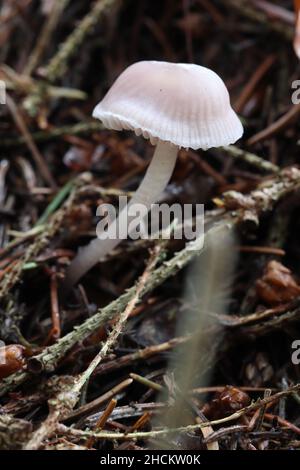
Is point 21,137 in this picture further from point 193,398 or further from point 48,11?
point 193,398

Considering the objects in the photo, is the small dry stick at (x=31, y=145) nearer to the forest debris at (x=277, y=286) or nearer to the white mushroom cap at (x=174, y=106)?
the white mushroom cap at (x=174, y=106)

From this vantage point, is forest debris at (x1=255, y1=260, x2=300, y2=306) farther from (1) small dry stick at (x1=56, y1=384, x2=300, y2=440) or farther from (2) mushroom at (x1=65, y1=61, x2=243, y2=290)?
(2) mushroom at (x1=65, y1=61, x2=243, y2=290)

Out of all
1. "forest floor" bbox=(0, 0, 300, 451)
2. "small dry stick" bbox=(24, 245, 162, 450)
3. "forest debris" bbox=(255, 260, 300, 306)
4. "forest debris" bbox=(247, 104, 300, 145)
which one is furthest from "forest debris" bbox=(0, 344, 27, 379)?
"forest debris" bbox=(247, 104, 300, 145)

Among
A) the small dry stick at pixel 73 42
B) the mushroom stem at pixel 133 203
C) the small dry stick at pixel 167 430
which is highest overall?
the small dry stick at pixel 73 42

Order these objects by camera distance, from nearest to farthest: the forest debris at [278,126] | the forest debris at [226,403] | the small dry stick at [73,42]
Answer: the forest debris at [226,403]
the forest debris at [278,126]
the small dry stick at [73,42]

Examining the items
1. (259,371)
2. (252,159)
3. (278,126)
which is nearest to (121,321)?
(259,371)

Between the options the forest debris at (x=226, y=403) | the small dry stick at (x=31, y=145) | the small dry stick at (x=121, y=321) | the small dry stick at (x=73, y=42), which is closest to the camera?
the small dry stick at (x=121, y=321)

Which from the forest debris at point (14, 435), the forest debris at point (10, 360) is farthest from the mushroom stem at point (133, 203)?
the forest debris at point (14, 435)
